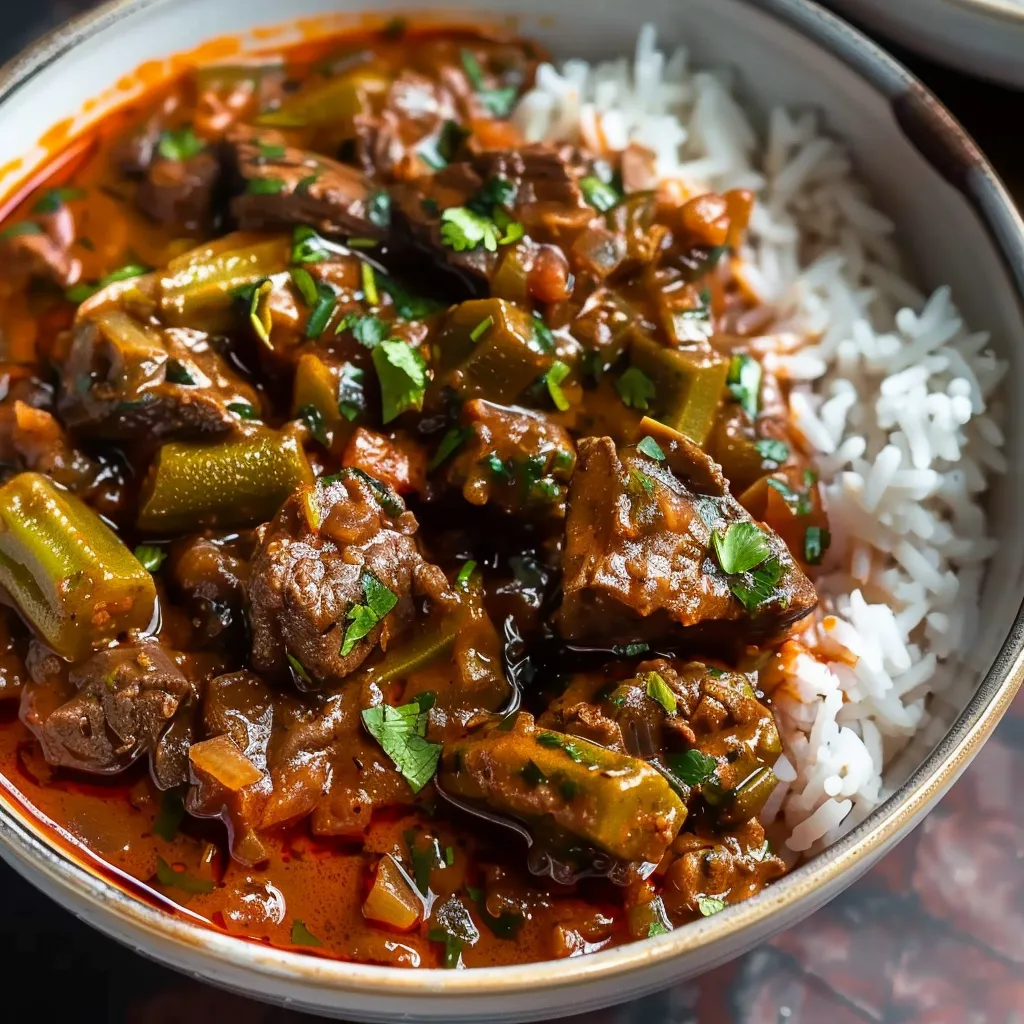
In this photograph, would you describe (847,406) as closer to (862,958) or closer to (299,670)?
(862,958)

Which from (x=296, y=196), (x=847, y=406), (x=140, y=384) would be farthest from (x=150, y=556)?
(x=847, y=406)

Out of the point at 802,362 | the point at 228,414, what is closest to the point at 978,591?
the point at 802,362

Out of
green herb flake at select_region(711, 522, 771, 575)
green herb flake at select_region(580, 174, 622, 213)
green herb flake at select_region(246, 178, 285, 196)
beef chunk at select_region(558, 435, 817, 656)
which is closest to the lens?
beef chunk at select_region(558, 435, 817, 656)

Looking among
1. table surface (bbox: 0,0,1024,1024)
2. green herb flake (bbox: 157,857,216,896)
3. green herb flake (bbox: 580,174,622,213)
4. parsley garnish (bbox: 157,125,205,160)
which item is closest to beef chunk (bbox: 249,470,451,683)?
green herb flake (bbox: 157,857,216,896)

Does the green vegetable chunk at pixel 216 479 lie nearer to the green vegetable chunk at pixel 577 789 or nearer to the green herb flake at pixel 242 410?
the green herb flake at pixel 242 410

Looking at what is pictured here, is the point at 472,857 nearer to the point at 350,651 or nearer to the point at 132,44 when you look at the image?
the point at 350,651

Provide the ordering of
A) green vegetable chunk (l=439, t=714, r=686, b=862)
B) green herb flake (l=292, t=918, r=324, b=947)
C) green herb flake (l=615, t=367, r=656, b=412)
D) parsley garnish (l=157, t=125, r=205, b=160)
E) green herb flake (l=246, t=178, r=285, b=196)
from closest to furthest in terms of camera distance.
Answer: green vegetable chunk (l=439, t=714, r=686, b=862), green herb flake (l=292, t=918, r=324, b=947), green herb flake (l=615, t=367, r=656, b=412), green herb flake (l=246, t=178, r=285, b=196), parsley garnish (l=157, t=125, r=205, b=160)

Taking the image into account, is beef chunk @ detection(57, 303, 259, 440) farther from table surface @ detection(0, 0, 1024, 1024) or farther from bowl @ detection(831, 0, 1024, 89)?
bowl @ detection(831, 0, 1024, 89)
